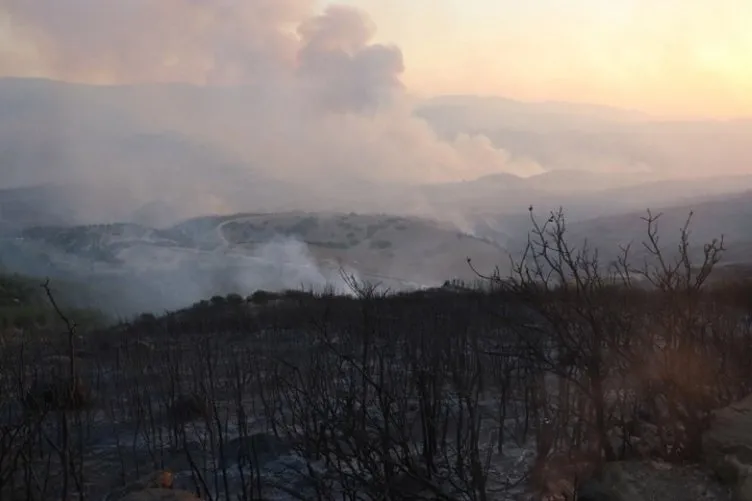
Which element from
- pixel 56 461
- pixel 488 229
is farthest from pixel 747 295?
pixel 488 229

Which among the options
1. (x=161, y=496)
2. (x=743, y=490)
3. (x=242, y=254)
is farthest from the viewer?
(x=242, y=254)

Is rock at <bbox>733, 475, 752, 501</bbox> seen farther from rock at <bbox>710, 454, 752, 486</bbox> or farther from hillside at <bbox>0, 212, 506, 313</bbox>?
hillside at <bbox>0, 212, 506, 313</bbox>

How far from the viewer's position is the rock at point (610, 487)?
4.55 meters

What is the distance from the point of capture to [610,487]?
4648 mm

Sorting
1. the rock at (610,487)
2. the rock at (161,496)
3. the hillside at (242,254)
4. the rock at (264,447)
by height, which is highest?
the hillside at (242,254)

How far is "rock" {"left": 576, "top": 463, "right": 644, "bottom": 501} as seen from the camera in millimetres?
4555

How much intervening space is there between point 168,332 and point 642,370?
12.9 m

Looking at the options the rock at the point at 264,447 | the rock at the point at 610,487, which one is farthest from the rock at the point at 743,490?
the rock at the point at 264,447

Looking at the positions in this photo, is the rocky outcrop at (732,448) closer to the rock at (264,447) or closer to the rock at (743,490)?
the rock at (743,490)

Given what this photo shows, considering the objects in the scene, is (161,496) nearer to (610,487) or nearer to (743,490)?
(610,487)

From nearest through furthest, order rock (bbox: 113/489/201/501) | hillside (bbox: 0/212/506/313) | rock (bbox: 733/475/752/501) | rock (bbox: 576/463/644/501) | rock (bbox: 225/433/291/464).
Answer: rock (bbox: 733/475/752/501) < rock (bbox: 576/463/644/501) < rock (bbox: 113/489/201/501) < rock (bbox: 225/433/291/464) < hillside (bbox: 0/212/506/313)

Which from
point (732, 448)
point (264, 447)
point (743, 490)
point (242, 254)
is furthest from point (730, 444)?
point (242, 254)

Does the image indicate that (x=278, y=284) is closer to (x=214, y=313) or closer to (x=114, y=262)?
(x=114, y=262)

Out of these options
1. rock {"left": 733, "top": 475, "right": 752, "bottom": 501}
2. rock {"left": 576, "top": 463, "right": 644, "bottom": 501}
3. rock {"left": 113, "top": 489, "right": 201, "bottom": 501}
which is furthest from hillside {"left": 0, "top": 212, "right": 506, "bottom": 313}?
rock {"left": 733, "top": 475, "right": 752, "bottom": 501}
